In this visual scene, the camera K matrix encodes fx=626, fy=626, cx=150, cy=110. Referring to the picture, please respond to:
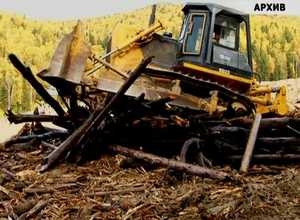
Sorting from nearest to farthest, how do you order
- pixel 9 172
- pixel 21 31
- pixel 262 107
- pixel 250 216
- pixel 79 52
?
pixel 250 216
pixel 9 172
pixel 79 52
pixel 262 107
pixel 21 31

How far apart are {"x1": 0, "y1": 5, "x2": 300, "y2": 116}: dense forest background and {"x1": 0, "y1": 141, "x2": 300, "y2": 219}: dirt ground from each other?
61.5 m

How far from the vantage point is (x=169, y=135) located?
7.65 meters

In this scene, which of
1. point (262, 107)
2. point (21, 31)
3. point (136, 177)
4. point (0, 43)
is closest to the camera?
point (136, 177)

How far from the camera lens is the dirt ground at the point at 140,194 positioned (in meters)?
5.10

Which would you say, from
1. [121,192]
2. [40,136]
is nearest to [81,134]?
[121,192]

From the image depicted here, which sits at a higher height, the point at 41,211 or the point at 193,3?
the point at 193,3

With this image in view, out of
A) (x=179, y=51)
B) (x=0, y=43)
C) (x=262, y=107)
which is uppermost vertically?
(x=179, y=51)

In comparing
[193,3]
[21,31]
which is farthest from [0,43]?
[193,3]

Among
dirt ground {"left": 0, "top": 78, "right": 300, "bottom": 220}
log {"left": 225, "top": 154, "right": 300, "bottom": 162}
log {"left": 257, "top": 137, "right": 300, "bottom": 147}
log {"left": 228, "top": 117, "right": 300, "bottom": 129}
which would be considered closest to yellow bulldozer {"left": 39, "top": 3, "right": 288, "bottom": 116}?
log {"left": 228, "top": 117, "right": 300, "bottom": 129}

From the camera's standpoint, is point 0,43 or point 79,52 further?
point 0,43

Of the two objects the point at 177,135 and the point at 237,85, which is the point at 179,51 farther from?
the point at 177,135

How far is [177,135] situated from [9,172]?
2028 mm

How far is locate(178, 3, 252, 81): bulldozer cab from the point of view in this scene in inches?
410

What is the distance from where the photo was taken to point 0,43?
407 feet
